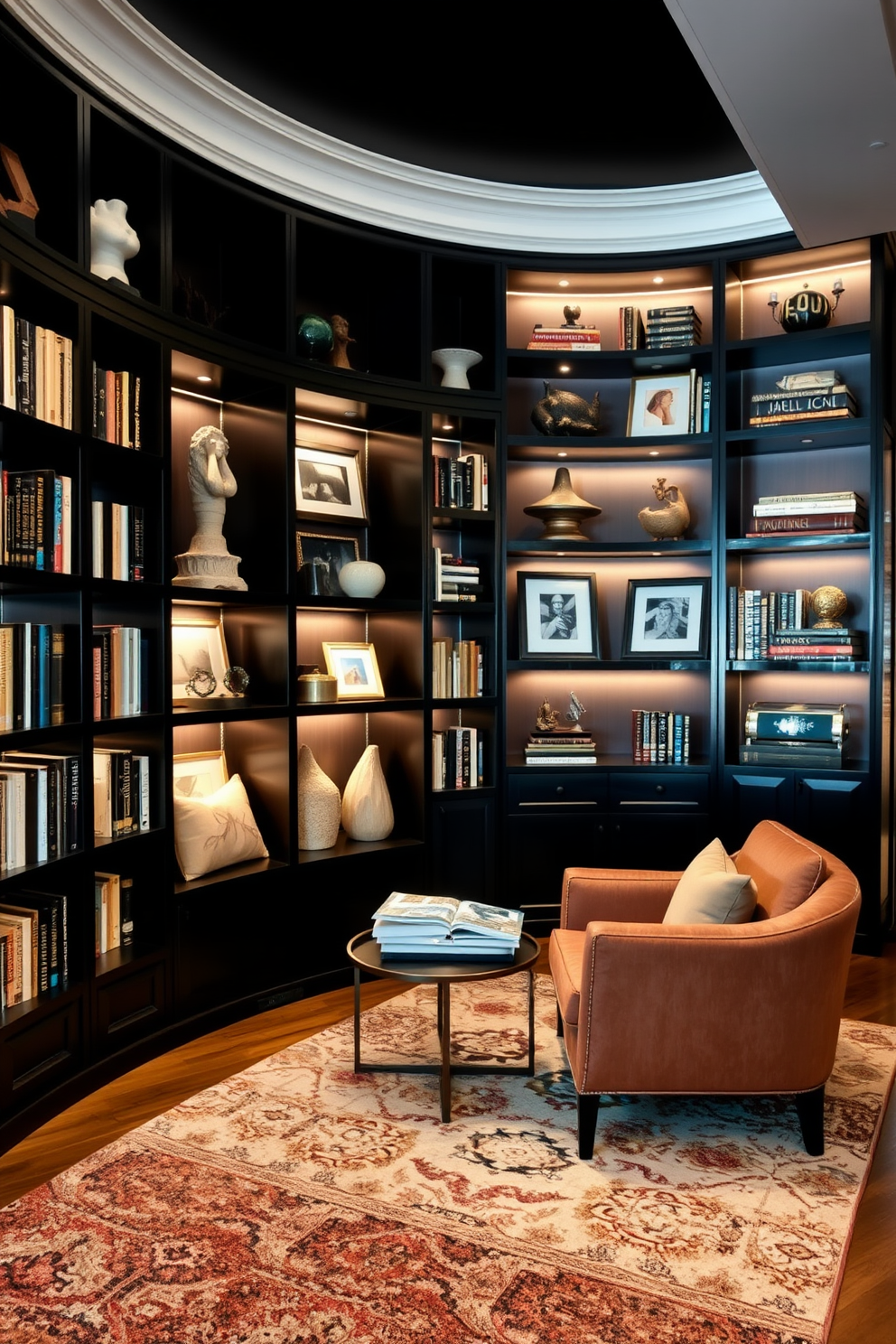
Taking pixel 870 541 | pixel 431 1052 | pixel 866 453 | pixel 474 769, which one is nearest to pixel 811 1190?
pixel 431 1052

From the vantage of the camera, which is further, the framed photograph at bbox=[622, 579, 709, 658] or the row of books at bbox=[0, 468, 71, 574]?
the framed photograph at bbox=[622, 579, 709, 658]

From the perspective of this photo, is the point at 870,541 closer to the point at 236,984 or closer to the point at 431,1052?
the point at 431,1052

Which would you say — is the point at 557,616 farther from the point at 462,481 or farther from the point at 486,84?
the point at 486,84

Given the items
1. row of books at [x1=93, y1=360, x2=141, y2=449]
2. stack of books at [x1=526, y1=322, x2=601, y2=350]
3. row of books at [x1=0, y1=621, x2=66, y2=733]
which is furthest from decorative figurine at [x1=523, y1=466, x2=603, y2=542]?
row of books at [x1=0, y1=621, x2=66, y2=733]

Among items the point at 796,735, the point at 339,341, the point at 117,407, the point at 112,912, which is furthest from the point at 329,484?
the point at 796,735

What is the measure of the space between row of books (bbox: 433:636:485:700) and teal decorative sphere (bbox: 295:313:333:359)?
1.39 m

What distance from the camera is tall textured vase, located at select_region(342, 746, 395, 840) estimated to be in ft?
14.6

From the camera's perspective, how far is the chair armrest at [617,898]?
3482mm

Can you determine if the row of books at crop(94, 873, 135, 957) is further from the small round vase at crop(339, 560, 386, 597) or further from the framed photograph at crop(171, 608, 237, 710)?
the small round vase at crop(339, 560, 386, 597)

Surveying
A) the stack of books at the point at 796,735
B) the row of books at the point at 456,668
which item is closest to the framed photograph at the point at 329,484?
the row of books at the point at 456,668

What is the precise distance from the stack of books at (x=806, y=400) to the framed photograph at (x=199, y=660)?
8.84 feet

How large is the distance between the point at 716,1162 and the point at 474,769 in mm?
2332

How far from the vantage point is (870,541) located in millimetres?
4551

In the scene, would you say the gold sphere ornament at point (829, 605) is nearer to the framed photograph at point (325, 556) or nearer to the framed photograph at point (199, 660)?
the framed photograph at point (325, 556)
